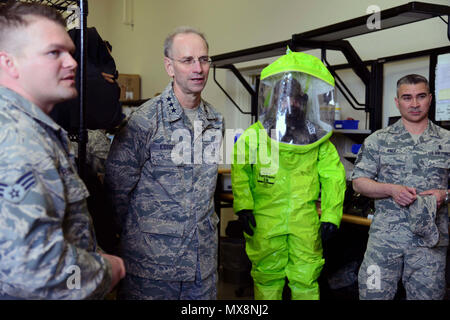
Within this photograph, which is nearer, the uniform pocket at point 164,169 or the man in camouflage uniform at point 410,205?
the uniform pocket at point 164,169

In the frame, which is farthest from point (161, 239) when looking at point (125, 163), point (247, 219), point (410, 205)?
point (410, 205)

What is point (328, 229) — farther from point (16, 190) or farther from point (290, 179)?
point (16, 190)

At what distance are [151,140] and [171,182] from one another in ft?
0.56

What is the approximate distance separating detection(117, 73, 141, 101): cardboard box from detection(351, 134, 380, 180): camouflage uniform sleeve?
171 inches

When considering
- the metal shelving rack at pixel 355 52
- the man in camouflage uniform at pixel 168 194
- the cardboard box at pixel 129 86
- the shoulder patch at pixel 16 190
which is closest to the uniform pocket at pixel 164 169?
the man in camouflage uniform at pixel 168 194

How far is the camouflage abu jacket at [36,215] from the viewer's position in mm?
861

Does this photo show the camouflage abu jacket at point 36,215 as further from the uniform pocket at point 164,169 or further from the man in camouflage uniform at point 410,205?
the man in camouflage uniform at point 410,205

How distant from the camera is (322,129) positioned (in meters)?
2.27

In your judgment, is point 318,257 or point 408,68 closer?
point 318,257

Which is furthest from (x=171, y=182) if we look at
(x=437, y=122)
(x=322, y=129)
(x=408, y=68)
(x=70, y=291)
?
(x=408, y=68)

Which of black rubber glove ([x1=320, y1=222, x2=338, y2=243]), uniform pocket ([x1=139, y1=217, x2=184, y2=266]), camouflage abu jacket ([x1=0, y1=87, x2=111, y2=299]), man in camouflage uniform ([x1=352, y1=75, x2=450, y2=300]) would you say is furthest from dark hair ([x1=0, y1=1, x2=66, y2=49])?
man in camouflage uniform ([x1=352, y1=75, x2=450, y2=300])

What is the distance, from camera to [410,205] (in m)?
2.19
